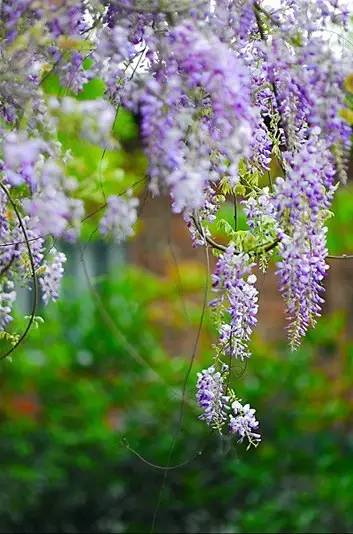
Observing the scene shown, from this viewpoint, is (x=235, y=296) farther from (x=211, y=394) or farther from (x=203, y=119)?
(x=203, y=119)

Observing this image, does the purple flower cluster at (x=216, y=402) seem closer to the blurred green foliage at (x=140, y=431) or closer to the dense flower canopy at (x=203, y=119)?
the dense flower canopy at (x=203, y=119)

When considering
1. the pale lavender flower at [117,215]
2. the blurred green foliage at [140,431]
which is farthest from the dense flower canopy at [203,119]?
the blurred green foliage at [140,431]

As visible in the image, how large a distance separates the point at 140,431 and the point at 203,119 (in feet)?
12.8

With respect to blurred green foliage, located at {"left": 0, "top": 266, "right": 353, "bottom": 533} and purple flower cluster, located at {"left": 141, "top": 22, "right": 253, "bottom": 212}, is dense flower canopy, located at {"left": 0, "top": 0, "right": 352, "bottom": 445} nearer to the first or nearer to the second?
purple flower cluster, located at {"left": 141, "top": 22, "right": 253, "bottom": 212}

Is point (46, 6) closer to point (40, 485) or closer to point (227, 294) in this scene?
point (227, 294)

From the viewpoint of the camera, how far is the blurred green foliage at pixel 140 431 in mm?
5121

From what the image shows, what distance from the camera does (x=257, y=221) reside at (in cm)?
183

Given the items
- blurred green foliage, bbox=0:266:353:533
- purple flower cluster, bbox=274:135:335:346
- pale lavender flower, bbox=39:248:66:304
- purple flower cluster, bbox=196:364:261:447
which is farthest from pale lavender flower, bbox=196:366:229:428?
blurred green foliage, bbox=0:266:353:533

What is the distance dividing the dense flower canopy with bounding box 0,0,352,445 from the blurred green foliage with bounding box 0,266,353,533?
10.4 ft

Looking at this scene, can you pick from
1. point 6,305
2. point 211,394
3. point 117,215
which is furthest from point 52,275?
point 117,215

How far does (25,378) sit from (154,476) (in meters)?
0.84

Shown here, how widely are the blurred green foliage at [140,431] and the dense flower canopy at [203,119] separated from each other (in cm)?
316

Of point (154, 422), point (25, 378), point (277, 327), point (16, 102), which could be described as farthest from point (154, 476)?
point (16, 102)

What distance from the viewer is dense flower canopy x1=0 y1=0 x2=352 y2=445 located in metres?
1.43
